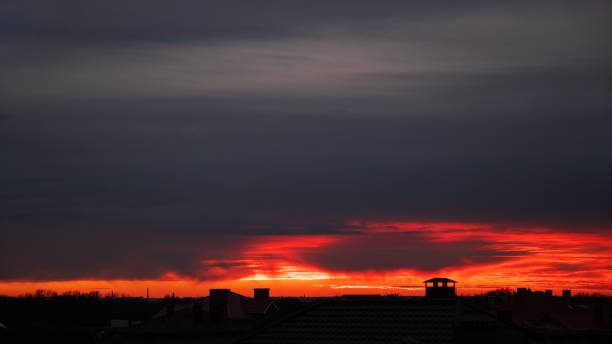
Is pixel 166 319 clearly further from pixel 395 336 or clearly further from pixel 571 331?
pixel 571 331

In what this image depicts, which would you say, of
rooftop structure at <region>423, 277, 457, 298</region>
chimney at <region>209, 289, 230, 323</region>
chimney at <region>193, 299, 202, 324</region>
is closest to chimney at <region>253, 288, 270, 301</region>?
chimney at <region>209, 289, 230, 323</region>

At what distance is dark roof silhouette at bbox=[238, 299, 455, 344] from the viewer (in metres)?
42.5

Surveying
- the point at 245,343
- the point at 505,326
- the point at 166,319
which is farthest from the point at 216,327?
the point at 505,326

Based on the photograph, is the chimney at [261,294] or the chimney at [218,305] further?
the chimney at [261,294]

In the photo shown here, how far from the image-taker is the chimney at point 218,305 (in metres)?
88.8

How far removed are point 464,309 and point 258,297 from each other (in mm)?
Result: 67339

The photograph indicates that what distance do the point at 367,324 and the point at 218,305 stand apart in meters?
48.5

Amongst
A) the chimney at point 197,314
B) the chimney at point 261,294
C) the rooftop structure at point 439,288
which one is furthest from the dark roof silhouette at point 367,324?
the chimney at point 261,294

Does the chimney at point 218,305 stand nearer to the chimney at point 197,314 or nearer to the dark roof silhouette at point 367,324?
the chimney at point 197,314

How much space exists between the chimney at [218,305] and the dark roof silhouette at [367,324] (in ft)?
146

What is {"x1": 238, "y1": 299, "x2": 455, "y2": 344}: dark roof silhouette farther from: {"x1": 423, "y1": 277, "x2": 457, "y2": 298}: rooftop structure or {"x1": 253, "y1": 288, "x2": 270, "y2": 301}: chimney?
{"x1": 253, "y1": 288, "x2": 270, "y2": 301}: chimney

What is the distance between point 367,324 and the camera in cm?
4406

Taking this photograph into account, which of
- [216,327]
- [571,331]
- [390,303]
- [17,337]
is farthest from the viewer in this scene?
[17,337]

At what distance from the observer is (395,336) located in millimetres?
42594
